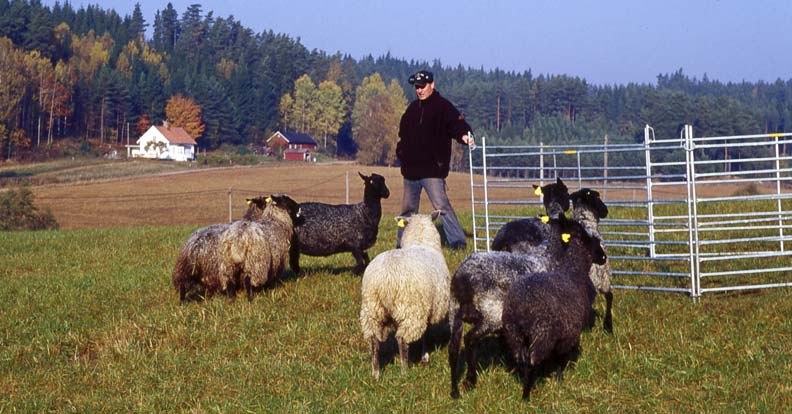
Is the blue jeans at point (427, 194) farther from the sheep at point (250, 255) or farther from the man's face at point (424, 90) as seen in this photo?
the sheep at point (250, 255)

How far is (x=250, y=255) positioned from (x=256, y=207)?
5.98 feet

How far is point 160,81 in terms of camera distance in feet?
427

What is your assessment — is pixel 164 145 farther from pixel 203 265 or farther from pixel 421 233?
pixel 421 233

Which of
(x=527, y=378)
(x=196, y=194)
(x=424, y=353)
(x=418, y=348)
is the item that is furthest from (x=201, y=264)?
(x=196, y=194)

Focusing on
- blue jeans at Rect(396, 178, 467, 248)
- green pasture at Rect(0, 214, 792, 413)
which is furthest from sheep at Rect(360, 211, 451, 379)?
blue jeans at Rect(396, 178, 467, 248)

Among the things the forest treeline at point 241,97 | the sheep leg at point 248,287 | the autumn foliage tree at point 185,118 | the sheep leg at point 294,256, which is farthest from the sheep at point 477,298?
the autumn foliage tree at point 185,118

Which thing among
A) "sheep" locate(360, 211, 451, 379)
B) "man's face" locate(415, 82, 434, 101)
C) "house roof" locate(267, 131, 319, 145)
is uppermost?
"house roof" locate(267, 131, 319, 145)

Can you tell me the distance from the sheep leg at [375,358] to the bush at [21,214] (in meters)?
33.1

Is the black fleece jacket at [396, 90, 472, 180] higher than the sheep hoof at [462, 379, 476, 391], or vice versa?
the black fleece jacket at [396, 90, 472, 180]

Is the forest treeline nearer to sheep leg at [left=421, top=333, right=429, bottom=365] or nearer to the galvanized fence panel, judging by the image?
the galvanized fence panel

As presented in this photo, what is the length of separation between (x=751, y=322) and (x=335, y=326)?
14.4 ft

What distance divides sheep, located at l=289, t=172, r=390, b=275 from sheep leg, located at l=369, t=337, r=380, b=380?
487 centimetres

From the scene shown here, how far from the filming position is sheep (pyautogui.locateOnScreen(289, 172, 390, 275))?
1283 centimetres

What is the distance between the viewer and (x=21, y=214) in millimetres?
38562
